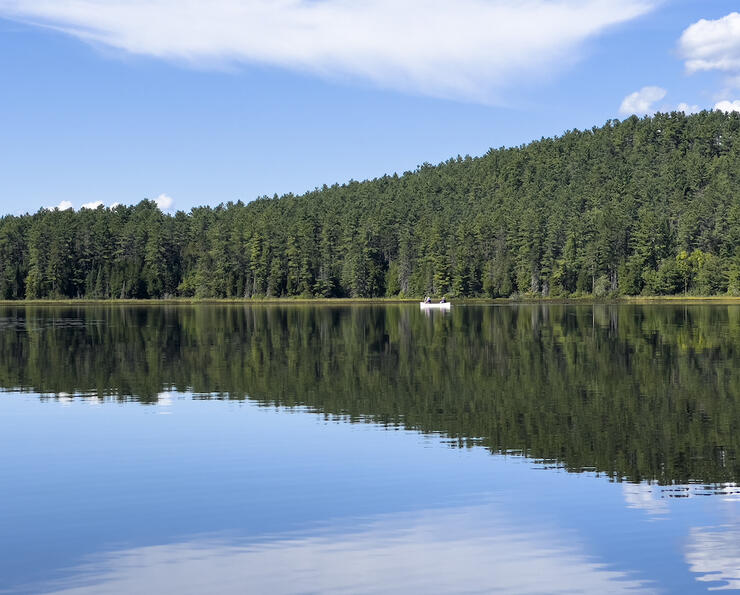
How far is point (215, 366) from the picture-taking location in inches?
2233

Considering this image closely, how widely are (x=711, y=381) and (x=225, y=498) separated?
28529 mm

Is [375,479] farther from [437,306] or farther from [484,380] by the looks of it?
[437,306]

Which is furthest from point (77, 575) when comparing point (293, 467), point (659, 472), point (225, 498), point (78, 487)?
point (659, 472)

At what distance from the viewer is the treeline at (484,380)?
29703 millimetres

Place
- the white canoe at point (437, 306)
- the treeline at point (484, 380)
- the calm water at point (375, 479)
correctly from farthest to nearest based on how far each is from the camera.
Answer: the white canoe at point (437, 306), the treeline at point (484, 380), the calm water at point (375, 479)

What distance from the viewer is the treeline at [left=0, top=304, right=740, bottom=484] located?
29703mm

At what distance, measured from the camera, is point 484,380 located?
4619 cm

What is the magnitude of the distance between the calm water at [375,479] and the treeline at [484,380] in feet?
0.63

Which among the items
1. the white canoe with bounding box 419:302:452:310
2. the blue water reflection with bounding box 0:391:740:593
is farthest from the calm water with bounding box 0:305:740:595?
the white canoe with bounding box 419:302:452:310

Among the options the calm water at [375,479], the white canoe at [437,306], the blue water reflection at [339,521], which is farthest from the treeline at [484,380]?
the white canoe at [437,306]

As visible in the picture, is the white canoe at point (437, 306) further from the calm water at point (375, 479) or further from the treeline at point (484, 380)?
the calm water at point (375, 479)

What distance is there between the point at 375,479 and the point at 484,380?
21.5 m

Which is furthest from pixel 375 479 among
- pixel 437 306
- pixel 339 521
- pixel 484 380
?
pixel 437 306

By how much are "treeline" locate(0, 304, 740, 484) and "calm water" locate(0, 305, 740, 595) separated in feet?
0.63
